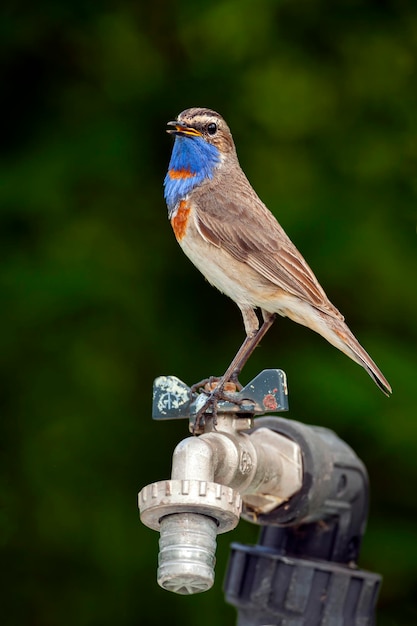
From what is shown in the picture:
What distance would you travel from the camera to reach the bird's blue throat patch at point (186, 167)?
391cm

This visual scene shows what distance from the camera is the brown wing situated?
3730 millimetres

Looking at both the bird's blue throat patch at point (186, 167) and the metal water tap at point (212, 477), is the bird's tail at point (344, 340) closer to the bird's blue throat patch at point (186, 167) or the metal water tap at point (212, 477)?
the metal water tap at point (212, 477)

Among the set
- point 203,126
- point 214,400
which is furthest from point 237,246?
point 214,400

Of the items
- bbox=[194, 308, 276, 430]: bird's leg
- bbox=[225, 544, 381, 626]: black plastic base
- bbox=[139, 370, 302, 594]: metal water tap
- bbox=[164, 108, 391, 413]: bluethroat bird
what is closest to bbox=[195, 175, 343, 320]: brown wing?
bbox=[164, 108, 391, 413]: bluethroat bird

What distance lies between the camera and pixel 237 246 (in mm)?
3803

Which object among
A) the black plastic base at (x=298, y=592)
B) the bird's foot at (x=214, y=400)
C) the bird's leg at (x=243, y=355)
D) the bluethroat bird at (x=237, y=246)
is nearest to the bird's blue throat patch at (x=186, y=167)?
the bluethroat bird at (x=237, y=246)

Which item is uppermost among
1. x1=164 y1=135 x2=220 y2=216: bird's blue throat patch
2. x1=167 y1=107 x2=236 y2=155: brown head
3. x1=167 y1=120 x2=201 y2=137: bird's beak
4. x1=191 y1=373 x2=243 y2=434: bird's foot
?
x1=167 y1=107 x2=236 y2=155: brown head

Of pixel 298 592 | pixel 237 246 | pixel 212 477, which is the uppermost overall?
pixel 237 246

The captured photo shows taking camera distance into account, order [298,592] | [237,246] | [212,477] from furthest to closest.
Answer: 1. [237,246]
2. [298,592]
3. [212,477]

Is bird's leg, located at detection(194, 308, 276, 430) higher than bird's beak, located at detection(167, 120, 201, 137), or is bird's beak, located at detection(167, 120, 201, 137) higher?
bird's beak, located at detection(167, 120, 201, 137)

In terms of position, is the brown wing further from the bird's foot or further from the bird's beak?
the bird's foot

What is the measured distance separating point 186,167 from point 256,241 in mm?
394

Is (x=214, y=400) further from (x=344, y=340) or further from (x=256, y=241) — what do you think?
(x=256, y=241)

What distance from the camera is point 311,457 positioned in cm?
348
